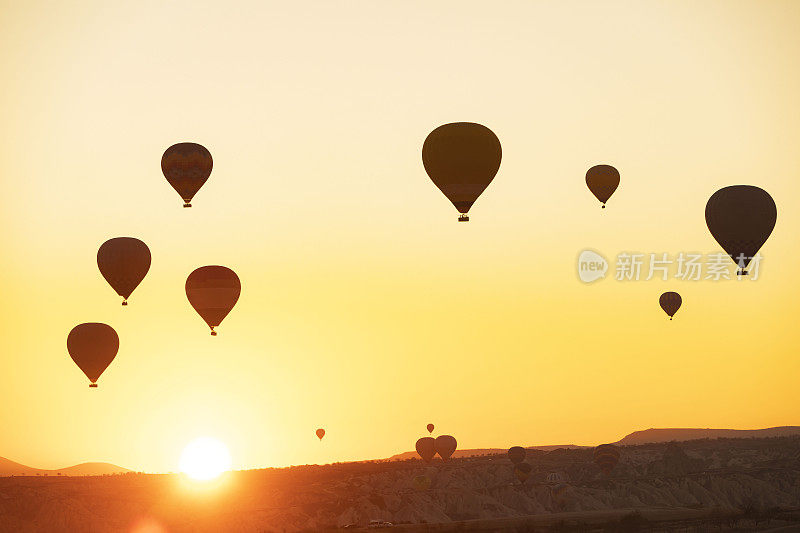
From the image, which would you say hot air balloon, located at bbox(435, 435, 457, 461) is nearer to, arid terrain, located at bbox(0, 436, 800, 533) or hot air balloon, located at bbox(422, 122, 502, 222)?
arid terrain, located at bbox(0, 436, 800, 533)

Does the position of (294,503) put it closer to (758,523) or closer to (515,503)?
(515,503)

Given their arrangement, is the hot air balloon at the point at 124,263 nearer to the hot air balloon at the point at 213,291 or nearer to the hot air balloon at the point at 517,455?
the hot air balloon at the point at 213,291

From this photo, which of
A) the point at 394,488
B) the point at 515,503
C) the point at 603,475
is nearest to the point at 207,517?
the point at 394,488

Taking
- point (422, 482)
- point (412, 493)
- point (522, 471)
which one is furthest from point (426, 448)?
point (412, 493)

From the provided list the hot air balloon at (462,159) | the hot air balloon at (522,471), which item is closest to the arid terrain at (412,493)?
the hot air balloon at (522,471)

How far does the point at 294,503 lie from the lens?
360 feet

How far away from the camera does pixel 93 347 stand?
267 feet

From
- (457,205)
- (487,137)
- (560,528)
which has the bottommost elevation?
(560,528)

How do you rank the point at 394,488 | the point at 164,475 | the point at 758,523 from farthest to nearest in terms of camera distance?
1. the point at 164,475
2. the point at 394,488
3. the point at 758,523

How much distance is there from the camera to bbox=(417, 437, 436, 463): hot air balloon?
515ft

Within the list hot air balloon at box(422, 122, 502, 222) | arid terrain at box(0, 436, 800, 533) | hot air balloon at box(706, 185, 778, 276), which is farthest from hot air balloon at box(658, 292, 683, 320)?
hot air balloon at box(422, 122, 502, 222)

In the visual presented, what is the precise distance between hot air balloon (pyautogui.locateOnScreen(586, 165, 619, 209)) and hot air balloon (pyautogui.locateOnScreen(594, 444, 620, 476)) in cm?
5660

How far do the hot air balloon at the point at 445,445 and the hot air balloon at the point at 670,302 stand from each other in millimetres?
61869

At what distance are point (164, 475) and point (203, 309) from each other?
62757mm
